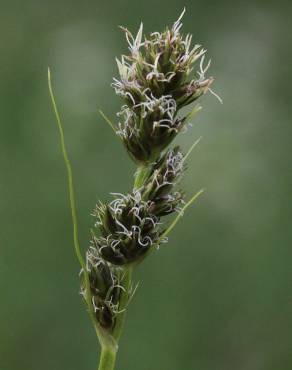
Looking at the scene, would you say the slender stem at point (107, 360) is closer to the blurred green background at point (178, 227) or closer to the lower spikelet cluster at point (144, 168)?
the lower spikelet cluster at point (144, 168)

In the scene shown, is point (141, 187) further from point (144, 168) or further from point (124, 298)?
point (124, 298)

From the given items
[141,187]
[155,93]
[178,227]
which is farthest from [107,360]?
[178,227]

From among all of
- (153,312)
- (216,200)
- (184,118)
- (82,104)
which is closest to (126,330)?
(153,312)

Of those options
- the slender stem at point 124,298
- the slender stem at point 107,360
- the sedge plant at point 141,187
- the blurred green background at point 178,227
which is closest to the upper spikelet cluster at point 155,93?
the sedge plant at point 141,187

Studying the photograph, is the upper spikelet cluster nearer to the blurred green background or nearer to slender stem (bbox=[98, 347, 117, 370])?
slender stem (bbox=[98, 347, 117, 370])

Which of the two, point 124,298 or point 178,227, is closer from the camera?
point 124,298

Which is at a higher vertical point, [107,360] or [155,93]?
[155,93]

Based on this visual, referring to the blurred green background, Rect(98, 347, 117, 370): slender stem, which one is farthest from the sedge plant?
the blurred green background
